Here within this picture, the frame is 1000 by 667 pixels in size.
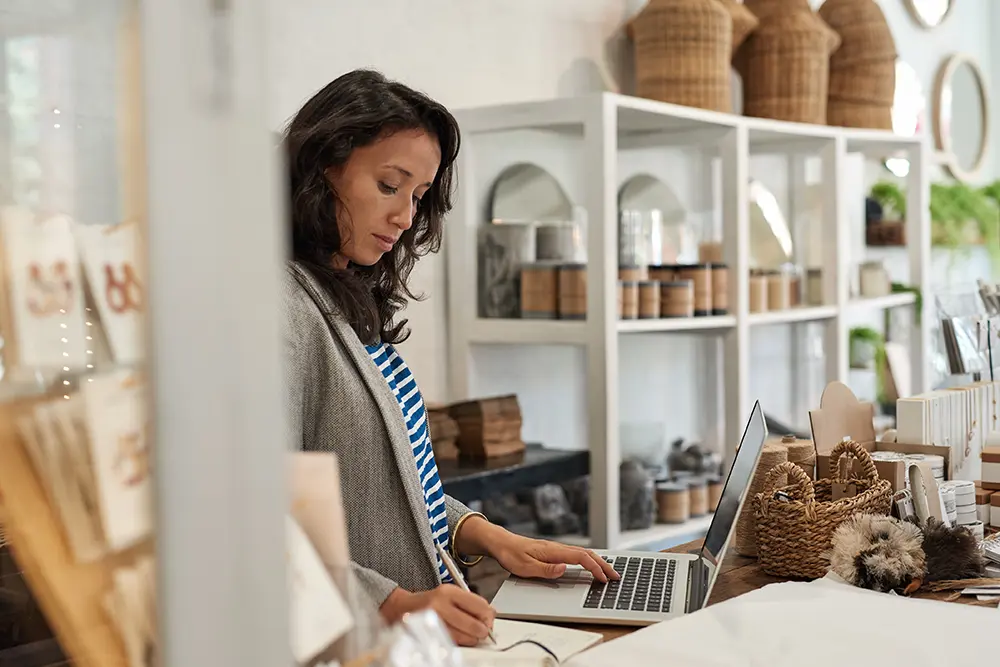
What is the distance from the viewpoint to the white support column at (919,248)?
4.54m

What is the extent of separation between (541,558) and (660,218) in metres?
2.41

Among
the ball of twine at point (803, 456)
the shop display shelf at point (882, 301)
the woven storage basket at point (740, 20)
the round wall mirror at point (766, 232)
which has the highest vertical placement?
the woven storage basket at point (740, 20)

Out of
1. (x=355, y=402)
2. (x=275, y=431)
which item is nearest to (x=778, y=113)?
(x=355, y=402)

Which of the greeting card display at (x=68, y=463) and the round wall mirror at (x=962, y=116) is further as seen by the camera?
the round wall mirror at (x=962, y=116)

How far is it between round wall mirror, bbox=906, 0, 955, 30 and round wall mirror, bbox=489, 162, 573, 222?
2878mm

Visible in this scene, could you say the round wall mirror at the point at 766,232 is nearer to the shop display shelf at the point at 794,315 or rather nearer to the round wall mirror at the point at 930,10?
the shop display shelf at the point at 794,315

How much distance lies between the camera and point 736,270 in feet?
11.4

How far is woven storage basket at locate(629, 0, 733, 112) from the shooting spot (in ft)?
11.2

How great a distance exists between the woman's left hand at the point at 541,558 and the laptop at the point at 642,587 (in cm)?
1

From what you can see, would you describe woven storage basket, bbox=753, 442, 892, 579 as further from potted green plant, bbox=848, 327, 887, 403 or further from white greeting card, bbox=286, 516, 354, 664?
potted green plant, bbox=848, 327, 887, 403

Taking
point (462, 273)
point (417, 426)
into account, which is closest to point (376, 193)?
point (417, 426)

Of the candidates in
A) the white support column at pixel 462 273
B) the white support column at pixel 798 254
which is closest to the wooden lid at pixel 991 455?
the white support column at pixel 462 273

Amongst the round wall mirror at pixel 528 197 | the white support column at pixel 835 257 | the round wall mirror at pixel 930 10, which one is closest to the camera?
the round wall mirror at pixel 528 197

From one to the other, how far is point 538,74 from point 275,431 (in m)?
3.15
